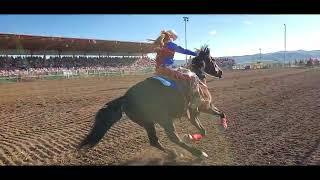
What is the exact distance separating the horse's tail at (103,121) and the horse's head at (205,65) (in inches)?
60.2

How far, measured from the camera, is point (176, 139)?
20.1ft

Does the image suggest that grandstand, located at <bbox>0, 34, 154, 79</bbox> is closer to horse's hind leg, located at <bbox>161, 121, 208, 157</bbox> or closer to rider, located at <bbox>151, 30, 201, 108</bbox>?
rider, located at <bbox>151, 30, 201, 108</bbox>

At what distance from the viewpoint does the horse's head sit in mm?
6919

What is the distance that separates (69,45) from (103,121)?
4.50 feet

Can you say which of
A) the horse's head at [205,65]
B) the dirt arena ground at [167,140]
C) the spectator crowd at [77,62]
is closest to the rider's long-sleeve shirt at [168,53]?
the spectator crowd at [77,62]

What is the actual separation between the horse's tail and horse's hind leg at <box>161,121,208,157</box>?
661mm

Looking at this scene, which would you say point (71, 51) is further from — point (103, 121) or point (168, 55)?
point (168, 55)

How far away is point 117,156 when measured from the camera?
21.0 feet

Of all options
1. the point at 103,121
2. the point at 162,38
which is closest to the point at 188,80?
the point at 162,38

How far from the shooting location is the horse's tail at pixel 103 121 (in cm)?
603

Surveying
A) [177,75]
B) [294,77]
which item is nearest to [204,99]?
[177,75]

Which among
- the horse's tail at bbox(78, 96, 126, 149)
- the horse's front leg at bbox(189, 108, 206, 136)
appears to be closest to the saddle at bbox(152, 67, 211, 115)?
the horse's front leg at bbox(189, 108, 206, 136)

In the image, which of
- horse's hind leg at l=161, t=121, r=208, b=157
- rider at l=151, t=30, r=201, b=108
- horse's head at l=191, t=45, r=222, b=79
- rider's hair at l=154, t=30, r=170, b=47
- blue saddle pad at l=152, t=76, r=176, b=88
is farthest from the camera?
horse's head at l=191, t=45, r=222, b=79

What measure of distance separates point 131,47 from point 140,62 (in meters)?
0.46
